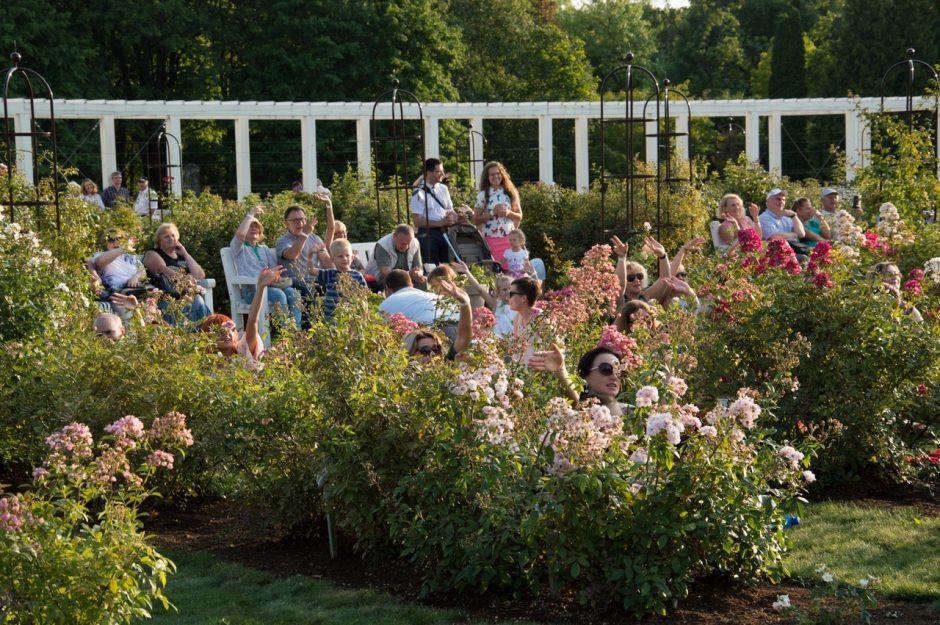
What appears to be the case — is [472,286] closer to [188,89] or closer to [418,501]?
[418,501]

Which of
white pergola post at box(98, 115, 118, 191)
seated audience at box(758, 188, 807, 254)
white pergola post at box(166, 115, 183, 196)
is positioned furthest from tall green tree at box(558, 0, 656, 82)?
seated audience at box(758, 188, 807, 254)

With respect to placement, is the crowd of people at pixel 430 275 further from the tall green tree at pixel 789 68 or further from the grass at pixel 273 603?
the tall green tree at pixel 789 68

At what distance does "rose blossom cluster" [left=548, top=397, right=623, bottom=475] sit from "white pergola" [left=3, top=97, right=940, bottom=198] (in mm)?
18024

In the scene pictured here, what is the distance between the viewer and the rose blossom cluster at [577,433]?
5105 millimetres

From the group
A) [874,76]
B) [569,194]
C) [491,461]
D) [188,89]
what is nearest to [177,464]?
[491,461]

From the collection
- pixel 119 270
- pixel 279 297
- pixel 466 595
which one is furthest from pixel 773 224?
pixel 466 595

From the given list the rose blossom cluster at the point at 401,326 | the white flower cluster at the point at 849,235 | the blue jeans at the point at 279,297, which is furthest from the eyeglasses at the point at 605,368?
the blue jeans at the point at 279,297

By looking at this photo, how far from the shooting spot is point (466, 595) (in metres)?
5.63

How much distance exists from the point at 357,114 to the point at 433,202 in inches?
506

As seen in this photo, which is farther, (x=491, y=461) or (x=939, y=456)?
(x=939, y=456)

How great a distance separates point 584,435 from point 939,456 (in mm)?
2989

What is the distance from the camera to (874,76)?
40.6 meters

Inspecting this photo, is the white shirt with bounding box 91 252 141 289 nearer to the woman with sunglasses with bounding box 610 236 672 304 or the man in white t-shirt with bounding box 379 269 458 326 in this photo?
the man in white t-shirt with bounding box 379 269 458 326

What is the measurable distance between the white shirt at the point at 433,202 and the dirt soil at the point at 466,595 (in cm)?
653
